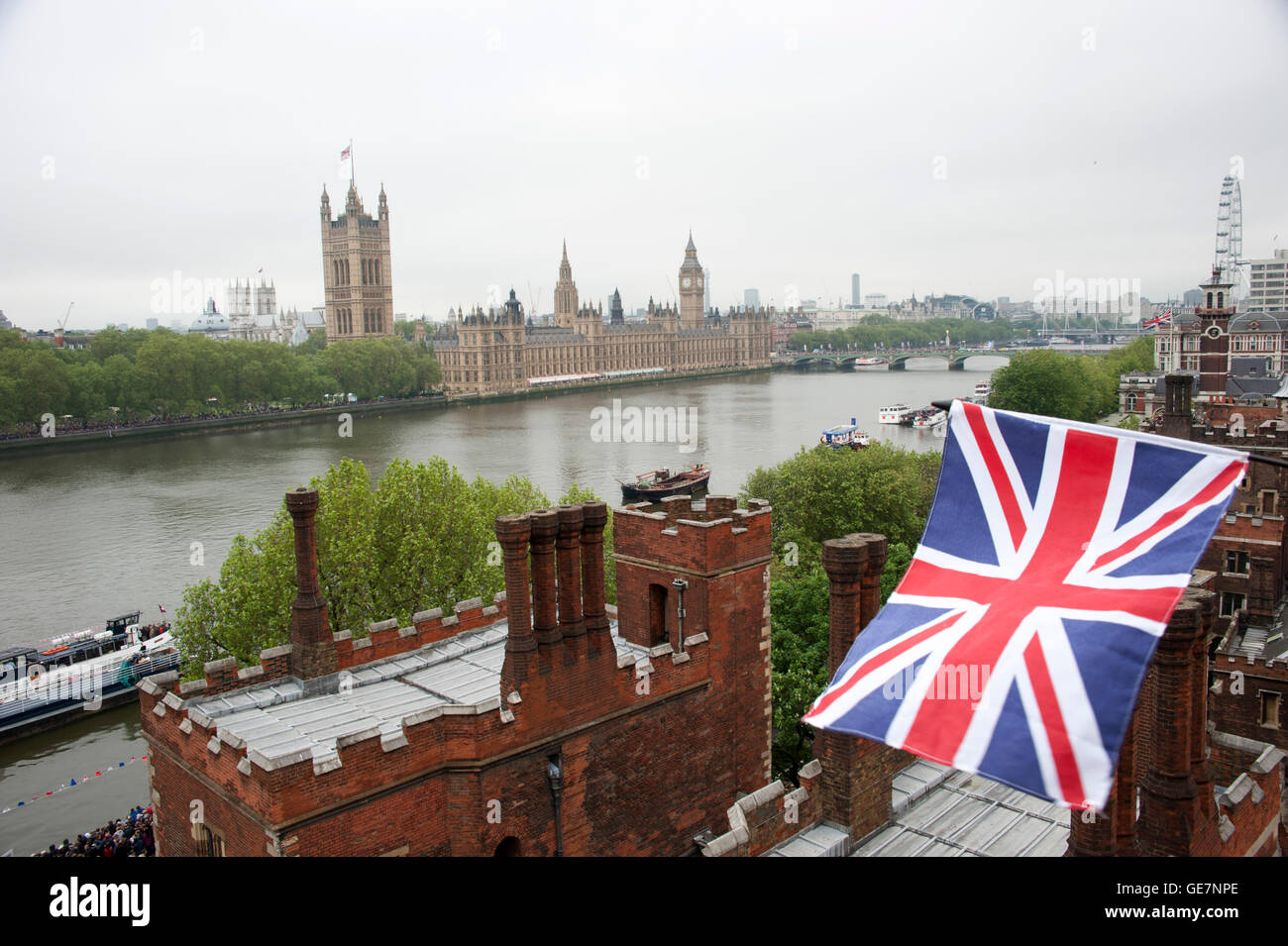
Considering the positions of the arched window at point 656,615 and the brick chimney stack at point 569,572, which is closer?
the brick chimney stack at point 569,572

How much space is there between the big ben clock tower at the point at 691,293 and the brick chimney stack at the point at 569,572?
156m

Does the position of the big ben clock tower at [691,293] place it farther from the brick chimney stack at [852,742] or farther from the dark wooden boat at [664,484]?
the brick chimney stack at [852,742]

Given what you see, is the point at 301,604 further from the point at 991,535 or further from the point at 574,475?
the point at 574,475

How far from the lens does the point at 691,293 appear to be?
16838 centimetres

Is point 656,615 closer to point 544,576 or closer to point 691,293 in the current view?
point 544,576

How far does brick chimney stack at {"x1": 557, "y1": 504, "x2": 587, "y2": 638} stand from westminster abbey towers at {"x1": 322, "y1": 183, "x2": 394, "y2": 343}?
121 meters

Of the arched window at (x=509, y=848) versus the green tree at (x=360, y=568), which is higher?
the green tree at (x=360, y=568)

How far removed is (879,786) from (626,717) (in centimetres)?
283

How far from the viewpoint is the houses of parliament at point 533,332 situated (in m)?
111

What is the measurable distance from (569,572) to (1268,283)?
16200 centimetres

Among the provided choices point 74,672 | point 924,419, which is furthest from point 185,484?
point 924,419

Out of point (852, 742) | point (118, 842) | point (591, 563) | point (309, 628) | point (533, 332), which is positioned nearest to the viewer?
point (852, 742)

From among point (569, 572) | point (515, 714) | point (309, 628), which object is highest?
point (569, 572)

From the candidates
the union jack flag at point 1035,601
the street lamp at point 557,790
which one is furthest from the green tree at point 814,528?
the union jack flag at point 1035,601
